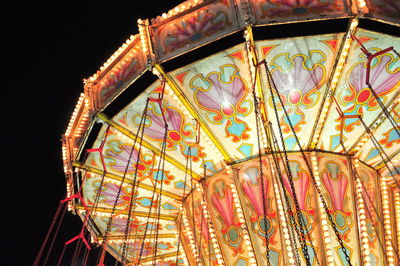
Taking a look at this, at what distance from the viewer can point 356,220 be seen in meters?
6.60

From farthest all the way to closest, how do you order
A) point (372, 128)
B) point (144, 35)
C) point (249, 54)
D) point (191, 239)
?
point (191, 239), point (372, 128), point (144, 35), point (249, 54)

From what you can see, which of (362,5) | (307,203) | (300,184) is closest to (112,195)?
(300,184)

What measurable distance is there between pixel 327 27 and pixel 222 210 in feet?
12.6

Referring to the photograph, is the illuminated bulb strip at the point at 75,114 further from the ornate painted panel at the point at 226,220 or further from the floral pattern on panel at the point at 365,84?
the floral pattern on panel at the point at 365,84

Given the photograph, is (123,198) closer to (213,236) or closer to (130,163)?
(130,163)

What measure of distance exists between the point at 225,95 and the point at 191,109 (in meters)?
0.62

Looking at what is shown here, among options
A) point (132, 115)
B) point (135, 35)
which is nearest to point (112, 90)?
point (132, 115)

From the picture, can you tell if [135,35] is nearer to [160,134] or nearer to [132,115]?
[132,115]

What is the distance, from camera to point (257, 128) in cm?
588

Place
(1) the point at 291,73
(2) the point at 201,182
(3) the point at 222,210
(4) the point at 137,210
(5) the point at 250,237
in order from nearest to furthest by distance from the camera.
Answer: (1) the point at 291,73 < (5) the point at 250,237 < (3) the point at 222,210 < (2) the point at 201,182 < (4) the point at 137,210

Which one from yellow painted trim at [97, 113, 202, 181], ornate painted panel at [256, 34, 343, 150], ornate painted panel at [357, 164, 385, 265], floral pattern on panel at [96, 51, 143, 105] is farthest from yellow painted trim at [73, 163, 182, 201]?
ornate painted panel at [357, 164, 385, 265]

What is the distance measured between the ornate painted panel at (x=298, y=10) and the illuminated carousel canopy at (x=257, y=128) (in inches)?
0.6

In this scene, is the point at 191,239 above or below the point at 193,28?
below

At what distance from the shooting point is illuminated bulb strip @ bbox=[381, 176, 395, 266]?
664 cm
